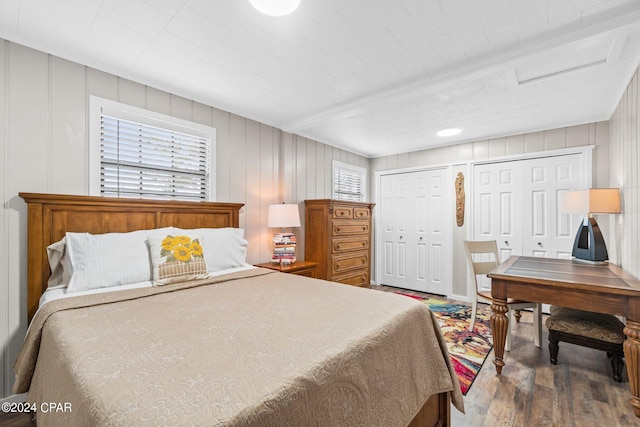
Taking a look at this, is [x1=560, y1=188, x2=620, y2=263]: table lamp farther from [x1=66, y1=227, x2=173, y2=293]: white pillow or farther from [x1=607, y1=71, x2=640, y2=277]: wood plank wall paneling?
[x1=66, y1=227, x2=173, y2=293]: white pillow

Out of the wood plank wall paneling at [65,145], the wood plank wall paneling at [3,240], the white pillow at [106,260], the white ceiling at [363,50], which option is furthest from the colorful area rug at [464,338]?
the wood plank wall paneling at [3,240]

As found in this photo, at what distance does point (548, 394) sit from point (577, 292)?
73 centimetres

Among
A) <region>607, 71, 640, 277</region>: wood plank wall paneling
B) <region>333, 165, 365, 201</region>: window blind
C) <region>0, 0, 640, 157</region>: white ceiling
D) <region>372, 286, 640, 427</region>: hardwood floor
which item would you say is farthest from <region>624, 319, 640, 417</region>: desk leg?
<region>333, 165, 365, 201</region>: window blind

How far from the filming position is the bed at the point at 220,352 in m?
0.80

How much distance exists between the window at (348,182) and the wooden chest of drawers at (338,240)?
0.62m

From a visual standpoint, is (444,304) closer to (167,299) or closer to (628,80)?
(628,80)

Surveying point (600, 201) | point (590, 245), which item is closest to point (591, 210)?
point (600, 201)

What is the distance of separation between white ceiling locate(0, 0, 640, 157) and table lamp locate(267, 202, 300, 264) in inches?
44.3

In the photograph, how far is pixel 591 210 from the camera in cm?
262

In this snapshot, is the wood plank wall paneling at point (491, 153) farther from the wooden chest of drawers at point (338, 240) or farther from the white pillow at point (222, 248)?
the white pillow at point (222, 248)

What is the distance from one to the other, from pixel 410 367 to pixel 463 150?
151 inches

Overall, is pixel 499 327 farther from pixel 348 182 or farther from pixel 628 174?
pixel 348 182

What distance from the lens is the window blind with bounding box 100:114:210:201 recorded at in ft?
7.86

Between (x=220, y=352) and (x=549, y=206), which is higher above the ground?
(x=549, y=206)
